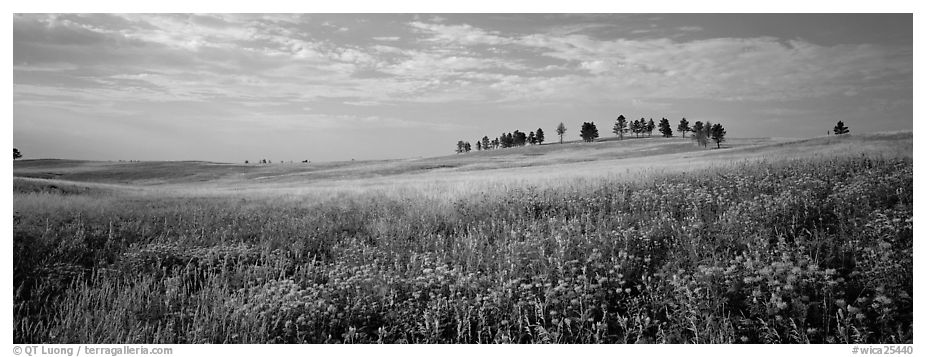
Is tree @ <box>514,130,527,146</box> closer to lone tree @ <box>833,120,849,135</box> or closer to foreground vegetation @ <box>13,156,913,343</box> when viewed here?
lone tree @ <box>833,120,849,135</box>

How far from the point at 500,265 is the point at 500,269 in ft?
0.14

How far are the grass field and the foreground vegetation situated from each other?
3 centimetres

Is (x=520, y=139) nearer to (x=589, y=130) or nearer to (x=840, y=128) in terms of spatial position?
(x=589, y=130)

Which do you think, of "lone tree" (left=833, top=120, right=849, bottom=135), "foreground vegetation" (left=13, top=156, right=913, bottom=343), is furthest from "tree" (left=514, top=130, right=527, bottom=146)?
"foreground vegetation" (left=13, top=156, right=913, bottom=343)

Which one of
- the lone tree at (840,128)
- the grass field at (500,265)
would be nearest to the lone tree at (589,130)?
the lone tree at (840,128)

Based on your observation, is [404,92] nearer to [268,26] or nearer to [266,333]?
[268,26]

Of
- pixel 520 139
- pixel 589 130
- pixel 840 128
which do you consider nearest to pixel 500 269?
pixel 840 128

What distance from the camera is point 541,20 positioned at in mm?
6680

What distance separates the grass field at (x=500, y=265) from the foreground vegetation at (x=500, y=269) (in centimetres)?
3

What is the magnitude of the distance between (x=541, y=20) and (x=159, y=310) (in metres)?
5.54

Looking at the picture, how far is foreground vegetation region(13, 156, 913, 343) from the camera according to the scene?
4160mm
